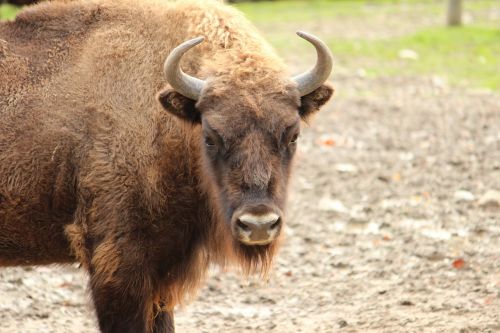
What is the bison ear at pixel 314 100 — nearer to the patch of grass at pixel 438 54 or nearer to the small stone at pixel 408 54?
the patch of grass at pixel 438 54

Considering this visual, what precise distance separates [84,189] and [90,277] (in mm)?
662

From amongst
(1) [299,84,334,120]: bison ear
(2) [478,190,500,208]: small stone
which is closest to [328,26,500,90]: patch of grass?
(2) [478,190,500,208]: small stone

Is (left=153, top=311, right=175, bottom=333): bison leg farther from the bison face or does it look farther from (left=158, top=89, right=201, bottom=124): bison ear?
(left=158, top=89, right=201, bottom=124): bison ear

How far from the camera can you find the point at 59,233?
6758 mm

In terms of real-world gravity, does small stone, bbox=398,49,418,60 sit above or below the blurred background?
below

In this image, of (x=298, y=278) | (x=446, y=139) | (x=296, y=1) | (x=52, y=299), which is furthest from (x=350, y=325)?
(x=296, y=1)

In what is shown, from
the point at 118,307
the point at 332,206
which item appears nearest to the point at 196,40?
the point at 118,307

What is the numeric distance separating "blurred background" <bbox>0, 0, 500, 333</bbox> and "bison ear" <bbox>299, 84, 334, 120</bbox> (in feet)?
0.85

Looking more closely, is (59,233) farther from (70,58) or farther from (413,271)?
(413,271)

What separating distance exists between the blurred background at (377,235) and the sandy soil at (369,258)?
17 millimetres

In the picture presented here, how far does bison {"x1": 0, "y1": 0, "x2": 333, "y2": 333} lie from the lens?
627 centimetres

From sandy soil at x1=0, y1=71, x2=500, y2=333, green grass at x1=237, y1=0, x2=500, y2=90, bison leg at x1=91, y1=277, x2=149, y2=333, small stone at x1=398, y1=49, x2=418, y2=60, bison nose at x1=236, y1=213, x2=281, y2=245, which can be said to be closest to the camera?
bison nose at x1=236, y1=213, x2=281, y2=245

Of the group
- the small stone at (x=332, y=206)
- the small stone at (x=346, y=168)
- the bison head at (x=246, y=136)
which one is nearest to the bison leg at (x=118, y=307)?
the bison head at (x=246, y=136)

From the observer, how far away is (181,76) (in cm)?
634
